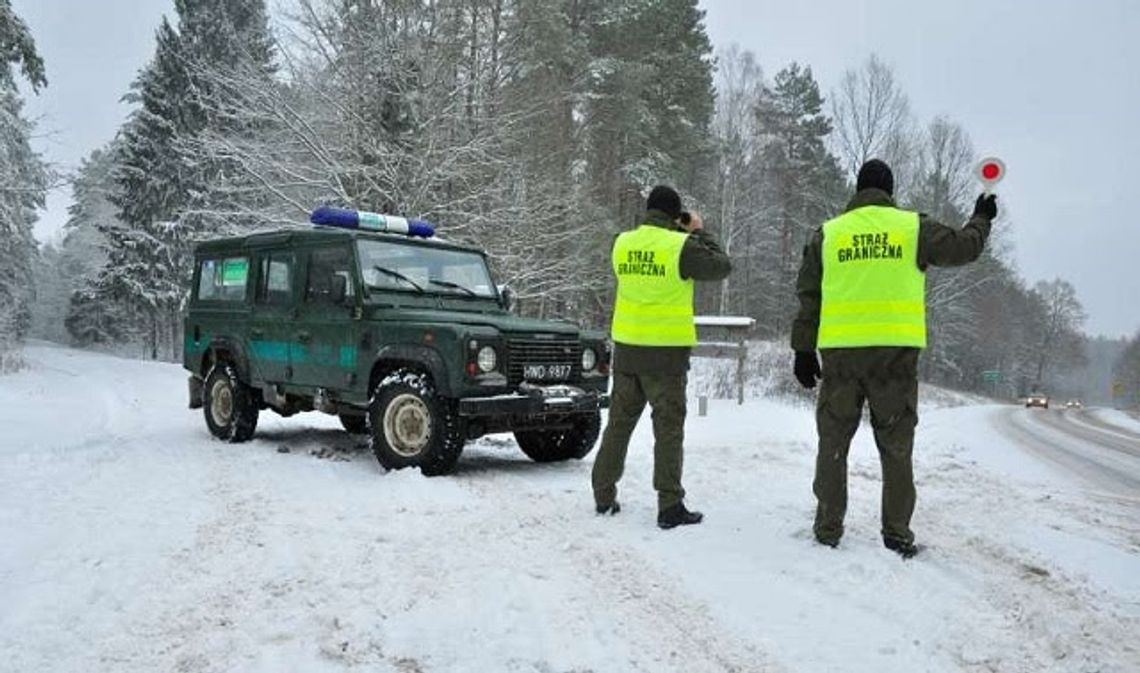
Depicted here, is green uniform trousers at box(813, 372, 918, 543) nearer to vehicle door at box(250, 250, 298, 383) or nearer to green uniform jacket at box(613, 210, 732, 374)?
green uniform jacket at box(613, 210, 732, 374)

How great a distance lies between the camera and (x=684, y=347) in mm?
5559

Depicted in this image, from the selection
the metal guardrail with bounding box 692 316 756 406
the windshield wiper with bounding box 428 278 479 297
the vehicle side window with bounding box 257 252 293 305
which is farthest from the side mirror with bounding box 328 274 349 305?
the metal guardrail with bounding box 692 316 756 406

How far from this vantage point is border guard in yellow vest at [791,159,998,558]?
469 cm

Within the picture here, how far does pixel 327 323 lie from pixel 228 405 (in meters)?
2.13

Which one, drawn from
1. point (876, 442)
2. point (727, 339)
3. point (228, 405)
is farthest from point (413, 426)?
point (727, 339)

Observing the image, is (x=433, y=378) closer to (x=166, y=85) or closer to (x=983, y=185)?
(x=983, y=185)

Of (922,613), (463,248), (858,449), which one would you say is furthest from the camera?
(858,449)

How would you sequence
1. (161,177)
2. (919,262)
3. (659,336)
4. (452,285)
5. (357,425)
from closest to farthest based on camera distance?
(919,262), (659,336), (452,285), (357,425), (161,177)

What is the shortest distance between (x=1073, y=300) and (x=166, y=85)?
9631 centimetres

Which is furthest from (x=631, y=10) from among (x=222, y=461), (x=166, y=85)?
(x=222, y=461)

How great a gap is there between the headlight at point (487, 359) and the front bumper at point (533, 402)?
0.76ft

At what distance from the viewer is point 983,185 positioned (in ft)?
18.9

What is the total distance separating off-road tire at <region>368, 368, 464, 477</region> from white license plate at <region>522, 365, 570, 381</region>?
703 millimetres

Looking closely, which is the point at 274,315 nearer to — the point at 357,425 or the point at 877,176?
the point at 357,425
